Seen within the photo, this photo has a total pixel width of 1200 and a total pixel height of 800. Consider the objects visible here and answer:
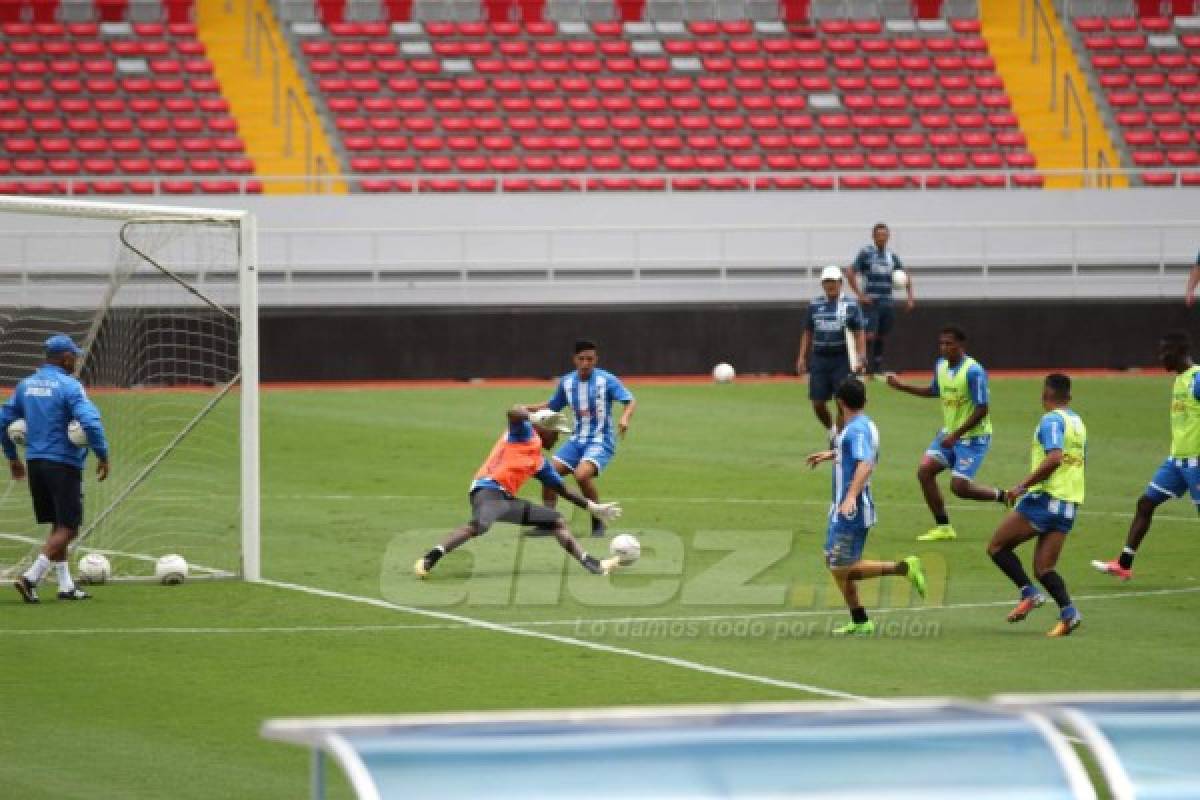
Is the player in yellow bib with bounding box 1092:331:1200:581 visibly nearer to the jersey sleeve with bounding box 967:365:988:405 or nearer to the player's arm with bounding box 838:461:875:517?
the jersey sleeve with bounding box 967:365:988:405

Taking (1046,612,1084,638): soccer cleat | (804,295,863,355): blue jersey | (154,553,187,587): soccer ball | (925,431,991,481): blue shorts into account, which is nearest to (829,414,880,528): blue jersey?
(1046,612,1084,638): soccer cleat

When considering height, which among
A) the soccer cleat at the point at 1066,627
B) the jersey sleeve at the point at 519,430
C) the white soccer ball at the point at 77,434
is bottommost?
the soccer cleat at the point at 1066,627

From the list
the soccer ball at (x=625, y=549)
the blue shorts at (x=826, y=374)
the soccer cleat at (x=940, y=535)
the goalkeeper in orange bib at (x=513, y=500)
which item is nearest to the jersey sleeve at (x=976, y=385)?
the soccer cleat at (x=940, y=535)

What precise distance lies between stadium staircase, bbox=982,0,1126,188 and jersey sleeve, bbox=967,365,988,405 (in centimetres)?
2456

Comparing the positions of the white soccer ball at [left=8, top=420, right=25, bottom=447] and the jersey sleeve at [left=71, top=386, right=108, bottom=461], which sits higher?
the jersey sleeve at [left=71, top=386, right=108, bottom=461]

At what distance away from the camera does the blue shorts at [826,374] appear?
26.0m

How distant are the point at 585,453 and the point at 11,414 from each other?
18.4ft

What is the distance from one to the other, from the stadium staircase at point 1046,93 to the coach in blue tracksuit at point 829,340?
61.8 ft

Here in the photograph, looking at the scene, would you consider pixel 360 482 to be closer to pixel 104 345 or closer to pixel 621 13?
pixel 104 345

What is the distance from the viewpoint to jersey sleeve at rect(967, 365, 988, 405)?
1981cm

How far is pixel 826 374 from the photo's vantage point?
26.1m

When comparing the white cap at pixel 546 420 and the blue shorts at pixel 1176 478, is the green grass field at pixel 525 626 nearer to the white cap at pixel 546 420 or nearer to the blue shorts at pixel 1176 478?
the blue shorts at pixel 1176 478

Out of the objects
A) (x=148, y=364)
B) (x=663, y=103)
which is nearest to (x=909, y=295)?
(x=148, y=364)

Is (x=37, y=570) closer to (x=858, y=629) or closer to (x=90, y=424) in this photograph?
(x=90, y=424)
